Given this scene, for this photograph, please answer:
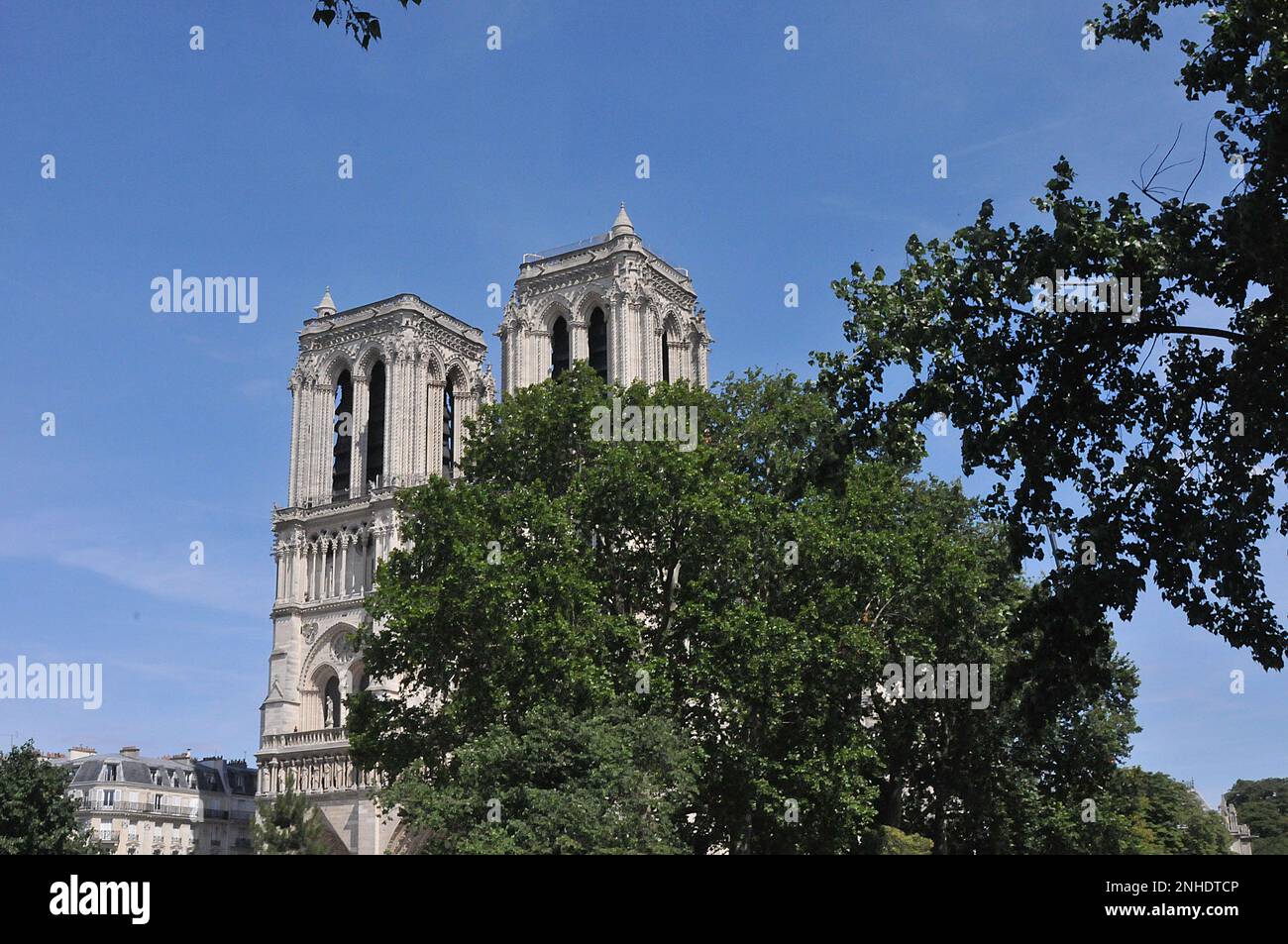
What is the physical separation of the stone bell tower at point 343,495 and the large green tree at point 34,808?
1734 cm

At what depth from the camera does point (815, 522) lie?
29.3 m

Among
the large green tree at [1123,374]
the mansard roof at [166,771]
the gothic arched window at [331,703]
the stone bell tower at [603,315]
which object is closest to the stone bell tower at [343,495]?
the gothic arched window at [331,703]

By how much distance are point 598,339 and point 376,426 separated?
13.3 m

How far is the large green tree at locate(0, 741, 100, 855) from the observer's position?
4438 centimetres

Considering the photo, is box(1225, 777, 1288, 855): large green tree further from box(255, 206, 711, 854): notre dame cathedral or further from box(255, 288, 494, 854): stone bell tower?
box(255, 288, 494, 854): stone bell tower

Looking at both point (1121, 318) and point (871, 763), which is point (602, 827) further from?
point (1121, 318)

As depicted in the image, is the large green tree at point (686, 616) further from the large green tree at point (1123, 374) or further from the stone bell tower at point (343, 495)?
the stone bell tower at point (343, 495)

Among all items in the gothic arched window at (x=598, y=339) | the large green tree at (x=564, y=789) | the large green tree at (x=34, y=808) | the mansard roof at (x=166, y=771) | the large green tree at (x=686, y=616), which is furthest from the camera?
the mansard roof at (x=166, y=771)

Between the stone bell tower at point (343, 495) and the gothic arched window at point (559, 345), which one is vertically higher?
the gothic arched window at point (559, 345)

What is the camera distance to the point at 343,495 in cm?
6956

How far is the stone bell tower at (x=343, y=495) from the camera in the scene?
6494 centimetres

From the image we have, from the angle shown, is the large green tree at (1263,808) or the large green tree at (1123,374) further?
the large green tree at (1263,808)

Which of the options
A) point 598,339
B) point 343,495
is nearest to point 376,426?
point 343,495

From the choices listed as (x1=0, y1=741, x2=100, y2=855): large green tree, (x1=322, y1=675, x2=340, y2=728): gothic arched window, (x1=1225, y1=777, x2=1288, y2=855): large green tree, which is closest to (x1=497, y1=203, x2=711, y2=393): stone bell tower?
(x1=322, y1=675, x2=340, y2=728): gothic arched window
